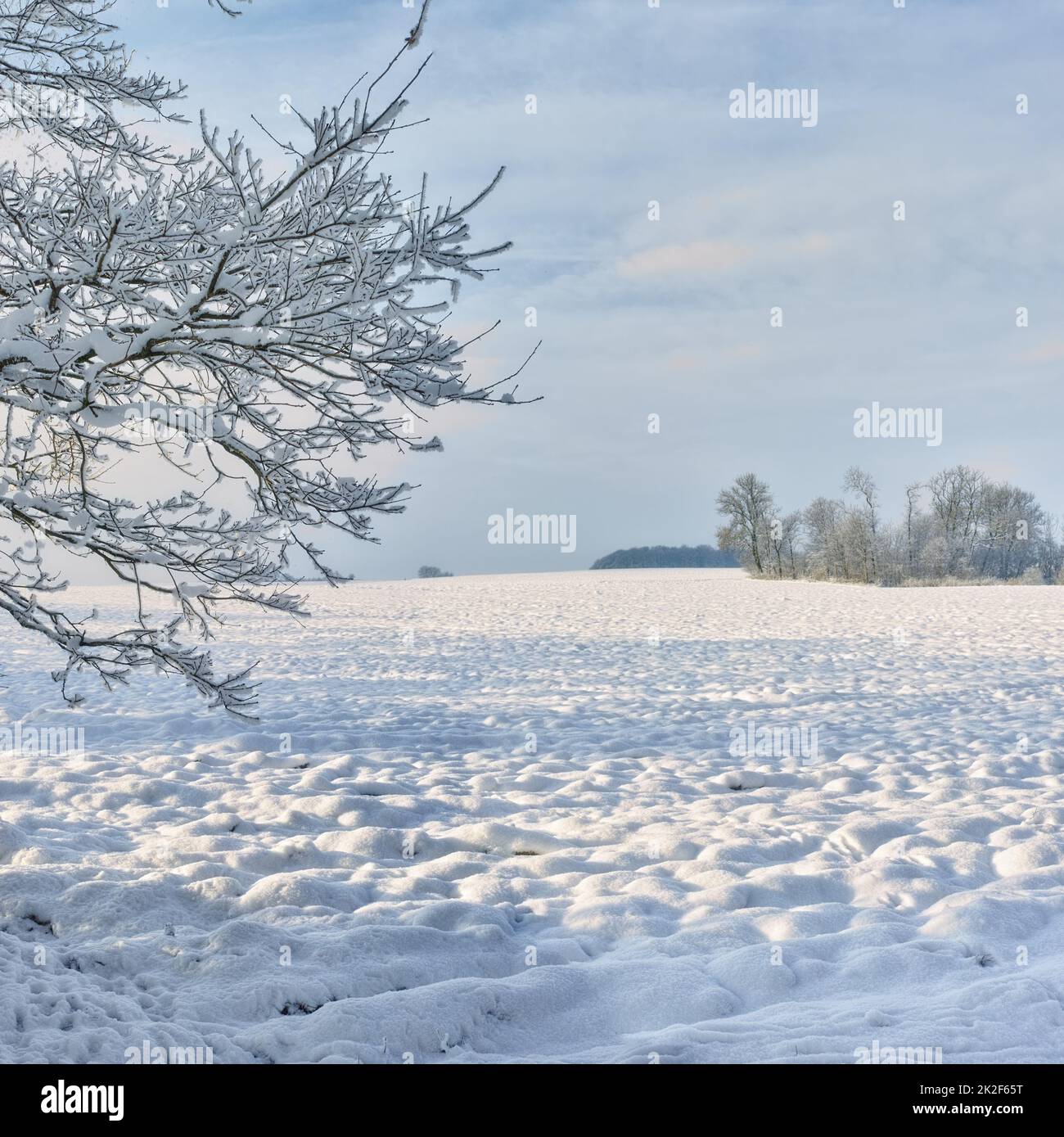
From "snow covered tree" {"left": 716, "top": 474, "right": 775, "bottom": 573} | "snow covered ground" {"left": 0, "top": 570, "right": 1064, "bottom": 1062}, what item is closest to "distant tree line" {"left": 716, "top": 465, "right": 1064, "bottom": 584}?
"snow covered tree" {"left": 716, "top": 474, "right": 775, "bottom": 573}

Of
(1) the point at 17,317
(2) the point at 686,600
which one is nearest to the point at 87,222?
(1) the point at 17,317

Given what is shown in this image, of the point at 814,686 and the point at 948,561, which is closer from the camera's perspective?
the point at 814,686

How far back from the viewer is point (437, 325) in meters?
3.67

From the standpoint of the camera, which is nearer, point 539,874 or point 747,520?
point 539,874

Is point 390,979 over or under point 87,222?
under

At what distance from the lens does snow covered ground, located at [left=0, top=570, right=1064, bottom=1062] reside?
3863 millimetres

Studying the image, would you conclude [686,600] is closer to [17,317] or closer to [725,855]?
[725,855]

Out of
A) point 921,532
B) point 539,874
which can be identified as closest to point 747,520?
point 921,532

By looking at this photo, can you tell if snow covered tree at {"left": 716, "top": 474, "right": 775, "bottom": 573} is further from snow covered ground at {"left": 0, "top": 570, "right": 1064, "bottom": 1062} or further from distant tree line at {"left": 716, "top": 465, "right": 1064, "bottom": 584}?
snow covered ground at {"left": 0, "top": 570, "right": 1064, "bottom": 1062}

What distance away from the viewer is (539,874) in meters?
5.84

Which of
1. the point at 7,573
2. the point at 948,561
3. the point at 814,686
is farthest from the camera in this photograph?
the point at 948,561

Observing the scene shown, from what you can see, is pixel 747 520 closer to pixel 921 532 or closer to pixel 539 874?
pixel 921 532
